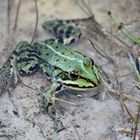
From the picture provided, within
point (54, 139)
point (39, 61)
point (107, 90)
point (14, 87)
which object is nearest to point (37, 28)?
point (39, 61)

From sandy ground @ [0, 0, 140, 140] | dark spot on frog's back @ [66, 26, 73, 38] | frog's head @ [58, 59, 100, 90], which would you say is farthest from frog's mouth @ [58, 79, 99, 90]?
dark spot on frog's back @ [66, 26, 73, 38]

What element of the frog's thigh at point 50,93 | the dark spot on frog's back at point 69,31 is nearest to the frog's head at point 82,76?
the frog's thigh at point 50,93

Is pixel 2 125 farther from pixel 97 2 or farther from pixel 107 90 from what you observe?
pixel 97 2

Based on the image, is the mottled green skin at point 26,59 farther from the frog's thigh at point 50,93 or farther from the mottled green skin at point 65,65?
the frog's thigh at point 50,93

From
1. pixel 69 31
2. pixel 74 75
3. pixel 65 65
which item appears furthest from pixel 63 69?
pixel 69 31

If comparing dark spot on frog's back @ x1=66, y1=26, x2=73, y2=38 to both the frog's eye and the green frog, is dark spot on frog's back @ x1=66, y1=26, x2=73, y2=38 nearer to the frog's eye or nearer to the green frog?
the green frog

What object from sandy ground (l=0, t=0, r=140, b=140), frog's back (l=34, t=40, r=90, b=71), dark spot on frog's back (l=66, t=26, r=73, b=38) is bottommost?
sandy ground (l=0, t=0, r=140, b=140)

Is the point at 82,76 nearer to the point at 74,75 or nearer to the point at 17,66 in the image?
the point at 74,75
